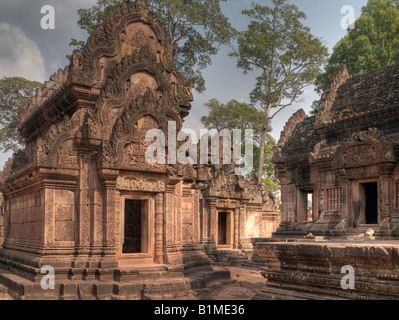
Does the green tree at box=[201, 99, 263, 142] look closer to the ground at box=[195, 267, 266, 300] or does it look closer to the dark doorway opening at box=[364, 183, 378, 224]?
the dark doorway opening at box=[364, 183, 378, 224]

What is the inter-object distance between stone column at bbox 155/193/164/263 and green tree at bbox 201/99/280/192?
22648 millimetres

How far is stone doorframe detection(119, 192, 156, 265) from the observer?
10.5 meters

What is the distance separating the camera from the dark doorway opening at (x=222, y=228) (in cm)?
2181

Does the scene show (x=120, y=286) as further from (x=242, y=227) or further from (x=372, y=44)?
(x=372, y=44)

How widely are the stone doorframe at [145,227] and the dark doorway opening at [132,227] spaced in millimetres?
1962

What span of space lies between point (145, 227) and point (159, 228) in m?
0.37

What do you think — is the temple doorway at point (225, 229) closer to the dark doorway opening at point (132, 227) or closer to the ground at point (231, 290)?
the ground at point (231, 290)

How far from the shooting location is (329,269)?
15.0 ft

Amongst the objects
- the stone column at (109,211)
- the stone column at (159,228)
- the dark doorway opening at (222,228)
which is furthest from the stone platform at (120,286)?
the dark doorway opening at (222,228)

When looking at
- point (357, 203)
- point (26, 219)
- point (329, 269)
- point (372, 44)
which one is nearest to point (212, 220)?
point (357, 203)

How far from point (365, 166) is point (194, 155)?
18.6 feet

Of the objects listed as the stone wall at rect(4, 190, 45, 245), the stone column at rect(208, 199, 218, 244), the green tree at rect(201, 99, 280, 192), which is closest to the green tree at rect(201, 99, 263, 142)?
the green tree at rect(201, 99, 280, 192)
